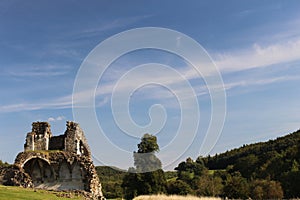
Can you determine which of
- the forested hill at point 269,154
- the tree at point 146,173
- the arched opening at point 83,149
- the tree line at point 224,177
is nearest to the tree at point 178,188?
the tree line at point 224,177

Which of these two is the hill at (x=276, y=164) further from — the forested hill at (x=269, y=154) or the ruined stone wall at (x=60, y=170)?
the ruined stone wall at (x=60, y=170)

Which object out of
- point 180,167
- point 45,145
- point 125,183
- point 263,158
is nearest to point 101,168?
point 180,167

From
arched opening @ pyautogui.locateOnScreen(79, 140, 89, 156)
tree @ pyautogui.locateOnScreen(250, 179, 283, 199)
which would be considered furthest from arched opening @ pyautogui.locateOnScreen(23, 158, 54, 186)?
tree @ pyautogui.locateOnScreen(250, 179, 283, 199)

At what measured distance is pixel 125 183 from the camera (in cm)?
5731

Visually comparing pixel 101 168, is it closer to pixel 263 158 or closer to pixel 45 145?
pixel 263 158

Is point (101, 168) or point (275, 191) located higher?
point (101, 168)

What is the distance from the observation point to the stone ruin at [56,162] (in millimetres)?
35347

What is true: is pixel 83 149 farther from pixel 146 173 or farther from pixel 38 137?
pixel 146 173

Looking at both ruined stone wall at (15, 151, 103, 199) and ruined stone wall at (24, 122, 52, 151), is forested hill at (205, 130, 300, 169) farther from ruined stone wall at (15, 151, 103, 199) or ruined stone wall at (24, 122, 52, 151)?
ruined stone wall at (24, 122, 52, 151)

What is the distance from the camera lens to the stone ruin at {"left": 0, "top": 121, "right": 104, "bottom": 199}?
35.3m

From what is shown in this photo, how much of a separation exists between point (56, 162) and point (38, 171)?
2.80 metres

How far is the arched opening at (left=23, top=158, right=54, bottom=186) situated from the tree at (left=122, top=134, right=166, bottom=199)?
1611cm

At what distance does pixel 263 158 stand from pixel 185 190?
1182 inches

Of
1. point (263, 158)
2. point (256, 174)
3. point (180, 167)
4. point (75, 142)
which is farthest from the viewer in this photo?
point (180, 167)
